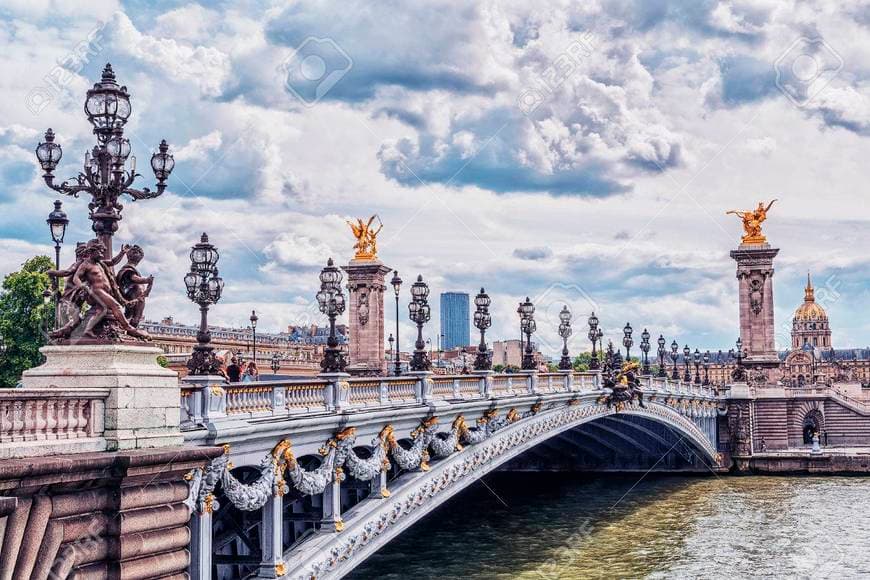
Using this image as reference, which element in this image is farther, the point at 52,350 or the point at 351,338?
the point at 351,338

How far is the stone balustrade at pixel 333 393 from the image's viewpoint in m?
15.6

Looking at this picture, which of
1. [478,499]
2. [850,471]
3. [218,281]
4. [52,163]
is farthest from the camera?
[850,471]

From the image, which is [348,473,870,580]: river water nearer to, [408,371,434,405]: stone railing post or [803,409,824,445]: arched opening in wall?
[408,371,434,405]: stone railing post

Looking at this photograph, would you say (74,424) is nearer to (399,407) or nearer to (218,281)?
(218,281)

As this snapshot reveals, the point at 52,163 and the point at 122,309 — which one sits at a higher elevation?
the point at 52,163

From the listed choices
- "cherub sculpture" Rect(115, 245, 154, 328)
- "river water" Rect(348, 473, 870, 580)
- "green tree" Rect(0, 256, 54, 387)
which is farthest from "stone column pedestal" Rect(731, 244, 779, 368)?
"cherub sculpture" Rect(115, 245, 154, 328)

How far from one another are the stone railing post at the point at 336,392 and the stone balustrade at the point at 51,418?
292 inches

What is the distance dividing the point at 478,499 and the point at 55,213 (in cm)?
3176

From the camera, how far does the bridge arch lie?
2033 centimetres

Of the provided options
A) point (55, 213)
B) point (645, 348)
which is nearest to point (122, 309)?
point (55, 213)

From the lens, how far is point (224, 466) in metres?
15.7

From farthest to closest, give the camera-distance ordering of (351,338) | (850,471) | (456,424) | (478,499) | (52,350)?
1. (351,338)
2. (850,471)
3. (478,499)
4. (456,424)
5. (52,350)

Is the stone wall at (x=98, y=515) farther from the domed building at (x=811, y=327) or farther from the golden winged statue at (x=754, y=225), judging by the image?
the domed building at (x=811, y=327)

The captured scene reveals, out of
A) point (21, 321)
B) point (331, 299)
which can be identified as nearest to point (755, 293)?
point (21, 321)
